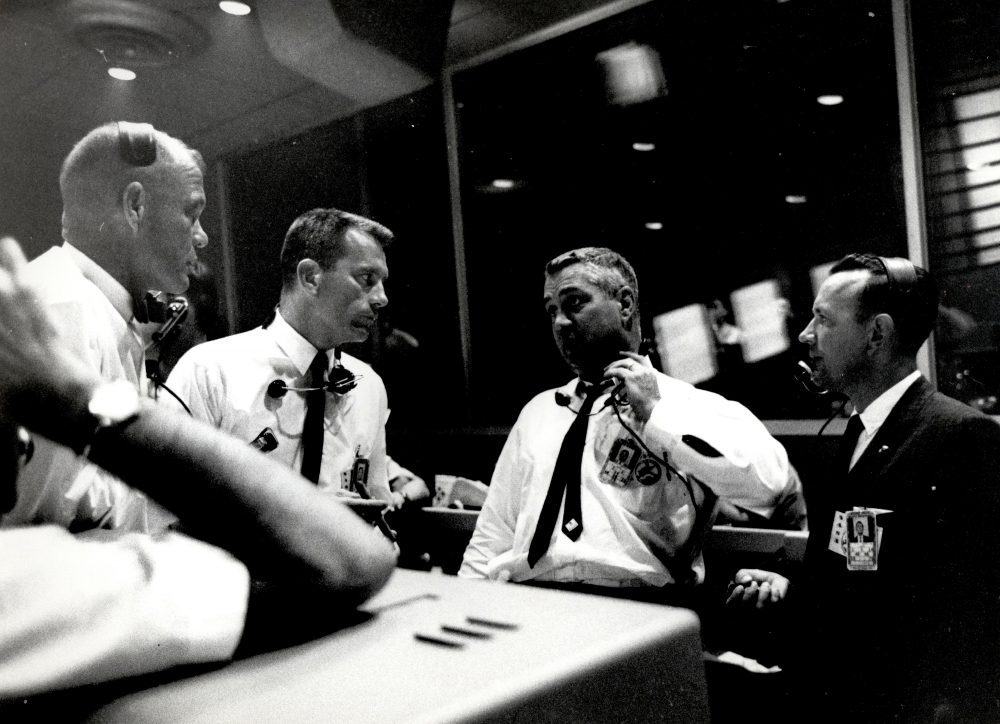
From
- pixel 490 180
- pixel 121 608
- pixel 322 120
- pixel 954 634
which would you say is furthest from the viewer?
pixel 490 180

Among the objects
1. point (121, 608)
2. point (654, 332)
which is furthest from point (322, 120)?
point (121, 608)

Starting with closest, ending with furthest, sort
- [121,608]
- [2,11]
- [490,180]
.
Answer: [121,608], [2,11], [490,180]

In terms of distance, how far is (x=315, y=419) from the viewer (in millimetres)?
1085

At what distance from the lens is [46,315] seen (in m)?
0.46

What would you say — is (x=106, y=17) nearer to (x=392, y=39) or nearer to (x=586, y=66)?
(x=392, y=39)

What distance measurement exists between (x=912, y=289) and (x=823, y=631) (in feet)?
2.17

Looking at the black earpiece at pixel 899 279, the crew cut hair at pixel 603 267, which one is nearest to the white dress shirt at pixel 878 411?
the black earpiece at pixel 899 279

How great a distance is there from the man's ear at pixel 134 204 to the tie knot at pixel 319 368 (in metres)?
0.33

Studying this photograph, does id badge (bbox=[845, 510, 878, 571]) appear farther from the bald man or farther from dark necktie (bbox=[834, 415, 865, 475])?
the bald man

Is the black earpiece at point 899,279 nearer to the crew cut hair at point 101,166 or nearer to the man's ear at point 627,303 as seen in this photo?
the man's ear at point 627,303

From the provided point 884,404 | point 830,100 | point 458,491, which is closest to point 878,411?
point 884,404

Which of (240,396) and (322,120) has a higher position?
(322,120)

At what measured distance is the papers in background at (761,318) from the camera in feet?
4.65

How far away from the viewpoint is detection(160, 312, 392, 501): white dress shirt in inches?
38.7
